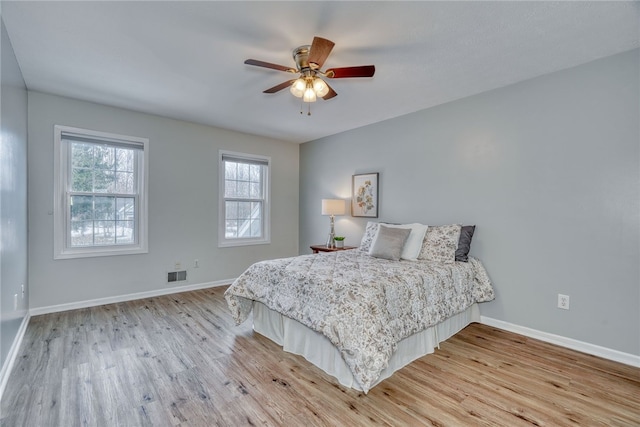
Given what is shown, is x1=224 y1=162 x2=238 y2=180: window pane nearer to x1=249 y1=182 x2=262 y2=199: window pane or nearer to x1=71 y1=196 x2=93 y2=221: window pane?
x1=249 y1=182 x2=262 y2=199: window pane

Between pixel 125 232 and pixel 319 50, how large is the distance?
351 cm

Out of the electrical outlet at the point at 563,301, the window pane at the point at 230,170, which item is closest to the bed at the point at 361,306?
the electrical outlet at the point at 563,301

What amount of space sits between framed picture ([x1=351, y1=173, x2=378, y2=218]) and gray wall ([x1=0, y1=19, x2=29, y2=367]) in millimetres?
3730

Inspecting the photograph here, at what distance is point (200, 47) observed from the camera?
2.37m

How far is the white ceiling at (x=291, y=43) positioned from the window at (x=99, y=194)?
614 mm

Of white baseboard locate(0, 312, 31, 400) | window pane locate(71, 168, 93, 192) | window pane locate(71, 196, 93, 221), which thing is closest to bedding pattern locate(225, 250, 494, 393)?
white baseboard locate(0, 312, 31, 400)

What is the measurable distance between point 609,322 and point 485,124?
6.85 ft

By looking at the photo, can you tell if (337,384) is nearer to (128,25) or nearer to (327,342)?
(327,342)

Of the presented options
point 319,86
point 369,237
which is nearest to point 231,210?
point 369,237

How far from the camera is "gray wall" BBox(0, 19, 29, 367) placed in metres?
2.08

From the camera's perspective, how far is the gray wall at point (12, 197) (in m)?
2.08

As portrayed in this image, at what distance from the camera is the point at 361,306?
2012 mm

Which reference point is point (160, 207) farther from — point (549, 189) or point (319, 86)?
point (549, 189)

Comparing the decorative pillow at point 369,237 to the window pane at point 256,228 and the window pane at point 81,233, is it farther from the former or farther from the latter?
the window pane at point 81,233
